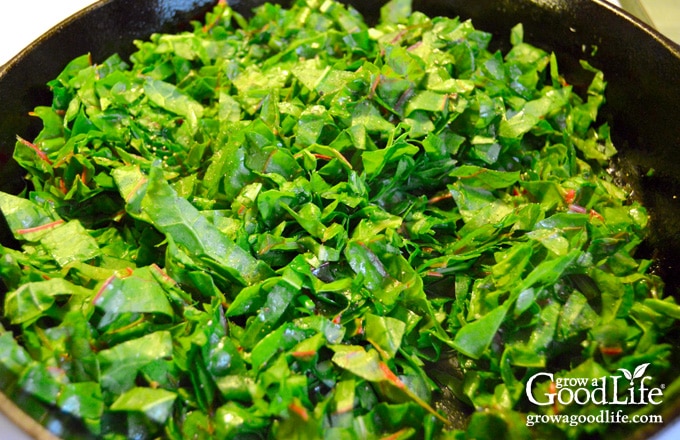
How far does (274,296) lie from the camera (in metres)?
1.02

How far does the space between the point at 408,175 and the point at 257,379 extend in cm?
57

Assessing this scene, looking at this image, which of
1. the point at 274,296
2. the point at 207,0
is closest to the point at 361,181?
the point at 274,296

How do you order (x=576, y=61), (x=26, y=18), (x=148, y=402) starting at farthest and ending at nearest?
(x=26, y=18) → (x=576, y=61) → (x=148, y=402)

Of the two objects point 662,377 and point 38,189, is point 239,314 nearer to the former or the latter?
point 38,189

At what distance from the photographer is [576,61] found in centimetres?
150
